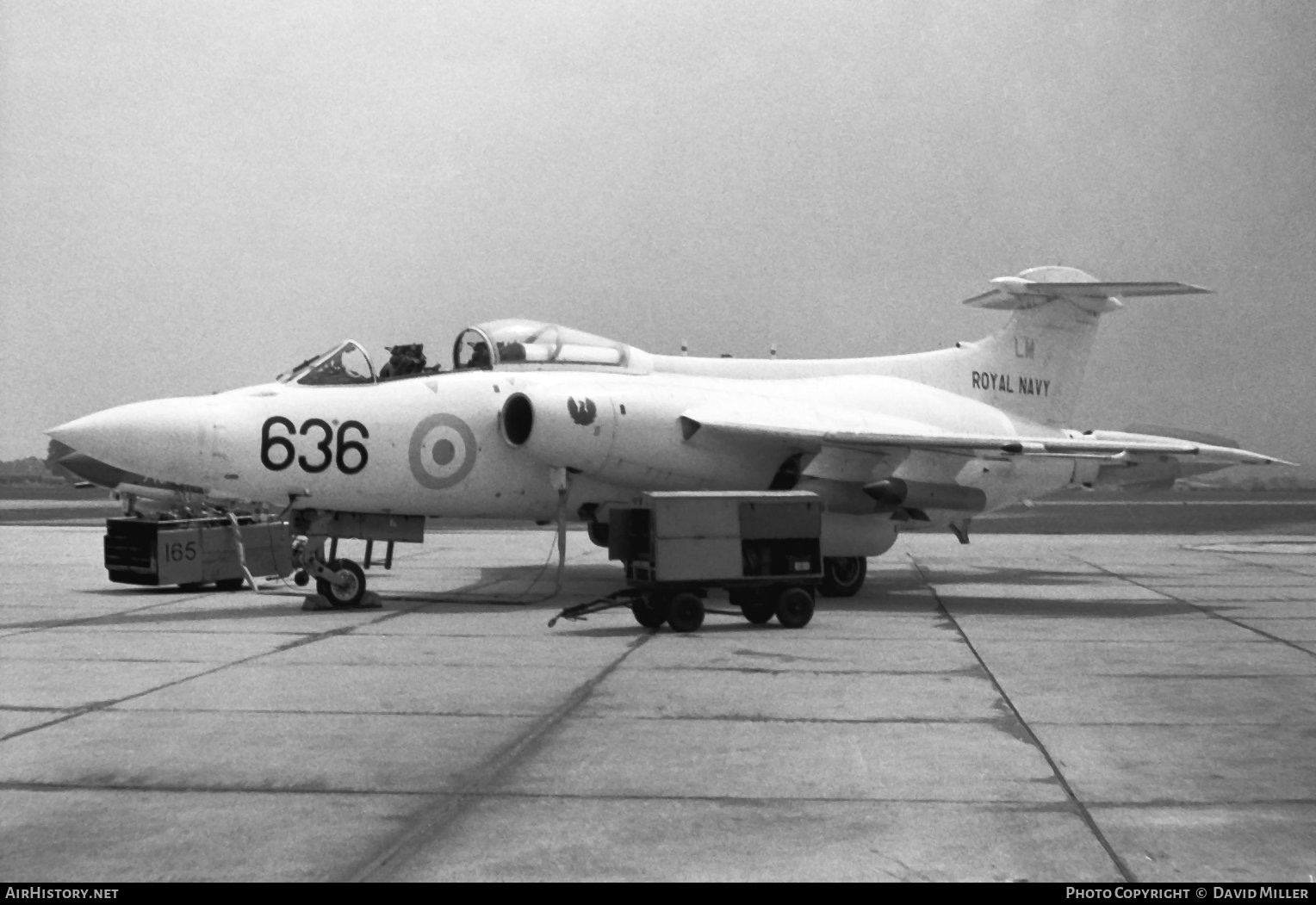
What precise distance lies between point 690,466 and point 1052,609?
4.44m

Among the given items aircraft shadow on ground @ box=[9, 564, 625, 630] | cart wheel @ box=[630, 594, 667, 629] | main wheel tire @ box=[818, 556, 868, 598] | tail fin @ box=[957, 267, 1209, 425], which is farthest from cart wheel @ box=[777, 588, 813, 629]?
tail fin @ box=[957, 267, 1209, 425]

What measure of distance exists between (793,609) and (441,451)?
439 centimetres

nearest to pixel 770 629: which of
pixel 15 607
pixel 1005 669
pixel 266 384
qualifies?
pixel 1005 669

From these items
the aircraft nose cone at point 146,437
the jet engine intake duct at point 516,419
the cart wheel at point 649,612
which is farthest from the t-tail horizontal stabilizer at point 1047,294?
the aircraft nose cone at point 146,437

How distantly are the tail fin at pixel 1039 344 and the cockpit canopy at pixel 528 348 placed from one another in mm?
6610

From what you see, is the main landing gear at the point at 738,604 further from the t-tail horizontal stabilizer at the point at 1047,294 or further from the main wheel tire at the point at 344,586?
the t-tail horizontal stabilizer at the point at 1047,294

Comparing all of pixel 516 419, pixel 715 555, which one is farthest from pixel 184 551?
pixel 715 555

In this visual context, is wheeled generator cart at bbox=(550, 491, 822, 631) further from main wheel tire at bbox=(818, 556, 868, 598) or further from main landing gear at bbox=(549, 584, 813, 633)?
main wheel tire at bbox=(818, 556, 868, 598)

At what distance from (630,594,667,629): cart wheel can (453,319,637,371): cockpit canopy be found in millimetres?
4312

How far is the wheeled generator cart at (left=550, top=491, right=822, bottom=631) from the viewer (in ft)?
43.0

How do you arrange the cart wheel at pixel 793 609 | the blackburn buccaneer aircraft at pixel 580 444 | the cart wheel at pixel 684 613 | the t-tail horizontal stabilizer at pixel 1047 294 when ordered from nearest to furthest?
1. the cart wheel at pixel 684 613
2. the cart wheel at pixel 793 609
3. the blackburn buccaneer aircraft at pixel 580 444
4. the t-tail horizontal stabilizer at pixel 1047 294

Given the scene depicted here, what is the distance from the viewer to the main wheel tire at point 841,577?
17266mm

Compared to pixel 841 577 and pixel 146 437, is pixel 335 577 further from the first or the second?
pixel 841 577

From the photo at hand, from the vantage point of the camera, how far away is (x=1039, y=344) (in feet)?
71.9
